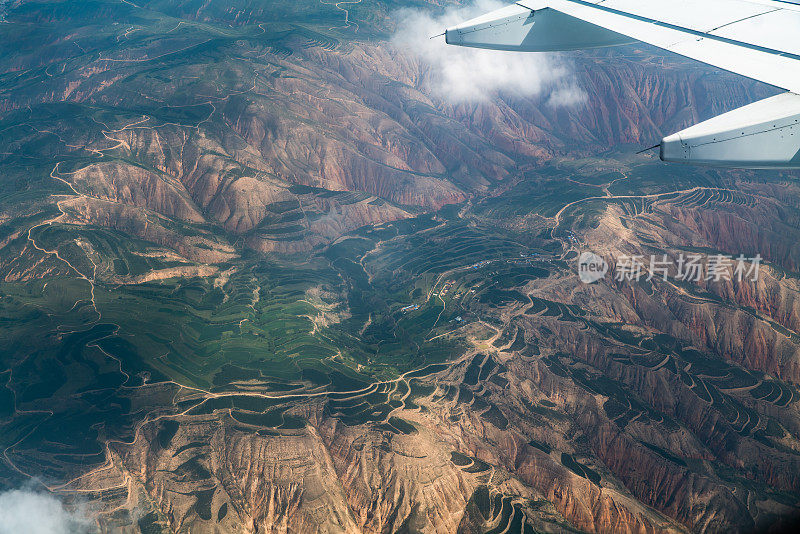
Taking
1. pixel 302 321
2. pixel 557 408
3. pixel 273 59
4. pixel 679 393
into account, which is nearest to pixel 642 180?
pixel 679 393

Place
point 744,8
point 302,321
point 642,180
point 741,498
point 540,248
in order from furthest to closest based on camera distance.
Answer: point 642,180 → point 540,248 → point 302,321 → point 741,498 → point 744,8

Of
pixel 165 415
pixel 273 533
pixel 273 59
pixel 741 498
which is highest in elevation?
pixel 273 59

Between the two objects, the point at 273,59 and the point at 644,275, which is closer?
the point at 644,275

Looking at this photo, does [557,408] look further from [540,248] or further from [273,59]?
[273,59]

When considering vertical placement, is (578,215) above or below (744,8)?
below

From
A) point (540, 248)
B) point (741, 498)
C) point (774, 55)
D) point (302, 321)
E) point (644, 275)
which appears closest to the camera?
point (774, 55)

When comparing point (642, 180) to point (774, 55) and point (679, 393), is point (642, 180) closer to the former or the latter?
point (679, 393)

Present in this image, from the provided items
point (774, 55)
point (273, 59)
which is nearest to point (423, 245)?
point (273, 59)
